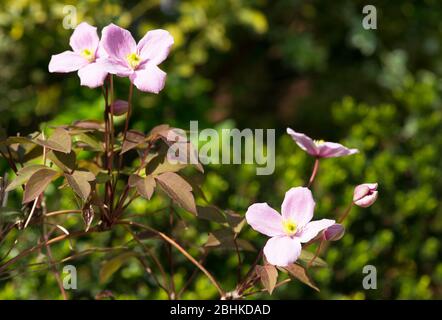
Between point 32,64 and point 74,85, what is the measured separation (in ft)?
1.59

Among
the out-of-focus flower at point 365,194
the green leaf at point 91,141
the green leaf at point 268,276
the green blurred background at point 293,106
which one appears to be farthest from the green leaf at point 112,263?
the out-of-focus flower at point 365,194

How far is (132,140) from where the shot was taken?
1.47m

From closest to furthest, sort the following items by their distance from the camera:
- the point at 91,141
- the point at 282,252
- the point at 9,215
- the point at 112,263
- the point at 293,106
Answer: the point at 282,252 < the point at 9,215 < the point at 91,141 < the point at 112,263 < the point at 293,106

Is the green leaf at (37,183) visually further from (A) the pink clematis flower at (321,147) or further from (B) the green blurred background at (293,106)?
(B) the green blurred background at (293,106)

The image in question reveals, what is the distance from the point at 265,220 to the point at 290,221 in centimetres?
5

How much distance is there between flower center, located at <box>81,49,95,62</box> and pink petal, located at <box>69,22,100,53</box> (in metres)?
0.02

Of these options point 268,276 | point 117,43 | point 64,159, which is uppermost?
point 117,43

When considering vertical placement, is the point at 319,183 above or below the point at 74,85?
below

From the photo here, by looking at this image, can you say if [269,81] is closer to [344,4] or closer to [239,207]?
[344,4]

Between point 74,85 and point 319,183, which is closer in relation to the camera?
point 319,183

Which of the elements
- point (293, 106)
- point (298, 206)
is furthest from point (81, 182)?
point (293, 106)

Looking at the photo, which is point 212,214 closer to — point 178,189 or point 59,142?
point 178,189
